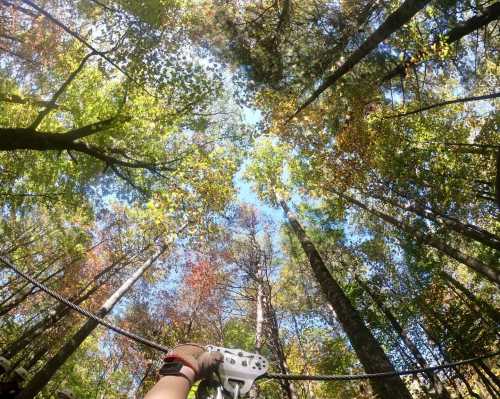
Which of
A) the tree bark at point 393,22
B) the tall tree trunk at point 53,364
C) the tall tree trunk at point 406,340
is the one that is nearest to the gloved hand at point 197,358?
the tall tree trunk at point 53,364

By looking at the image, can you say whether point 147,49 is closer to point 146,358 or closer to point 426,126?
point 426,126

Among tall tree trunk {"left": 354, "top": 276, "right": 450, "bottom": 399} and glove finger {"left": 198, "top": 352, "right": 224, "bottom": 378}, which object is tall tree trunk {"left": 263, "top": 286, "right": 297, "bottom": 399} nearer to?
tall tree trunk {"left": 354, "top": 276, "right": 450, "bottom": 399}

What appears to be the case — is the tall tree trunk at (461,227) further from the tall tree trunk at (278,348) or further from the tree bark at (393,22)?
the tall tree trunk at (278,348)

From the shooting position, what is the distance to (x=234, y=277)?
48.8 ft

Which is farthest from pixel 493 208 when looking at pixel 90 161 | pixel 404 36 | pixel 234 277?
pixel 90 161

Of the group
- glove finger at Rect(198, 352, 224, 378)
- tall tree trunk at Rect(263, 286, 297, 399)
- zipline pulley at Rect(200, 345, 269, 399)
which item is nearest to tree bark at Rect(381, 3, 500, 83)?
zipline pulley at Rect(200, 345, 269, 399)

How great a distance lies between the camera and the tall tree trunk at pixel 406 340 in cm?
1022

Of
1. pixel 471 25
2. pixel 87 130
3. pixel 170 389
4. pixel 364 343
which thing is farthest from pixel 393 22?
pixel 170 389

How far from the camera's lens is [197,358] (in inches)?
71.2

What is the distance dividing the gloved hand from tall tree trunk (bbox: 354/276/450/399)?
421 inches

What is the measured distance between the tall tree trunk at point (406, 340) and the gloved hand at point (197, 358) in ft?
35.1

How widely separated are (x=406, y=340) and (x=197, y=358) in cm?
1204

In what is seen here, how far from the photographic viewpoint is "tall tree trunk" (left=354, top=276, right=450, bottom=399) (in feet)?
33.5

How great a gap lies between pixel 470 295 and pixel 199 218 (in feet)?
31.3
